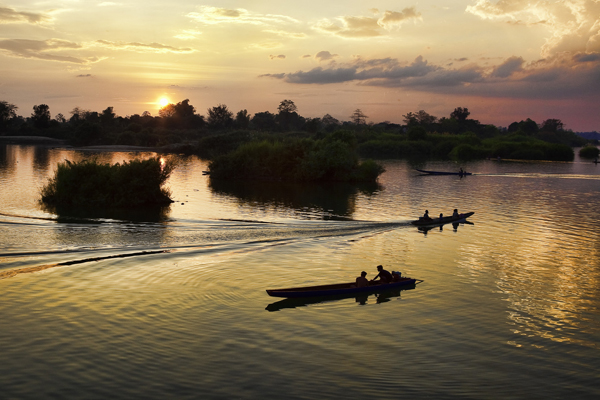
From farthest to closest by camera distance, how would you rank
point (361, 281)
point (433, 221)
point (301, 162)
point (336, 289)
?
1. point (301, 162)
2. point (433, 221)
3. point (361, 281)
4. point (336, 289)

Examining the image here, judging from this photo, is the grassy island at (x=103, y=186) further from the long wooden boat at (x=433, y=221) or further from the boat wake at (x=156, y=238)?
the long wooden boat at (x=433, y=221)

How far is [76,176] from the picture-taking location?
57250mm

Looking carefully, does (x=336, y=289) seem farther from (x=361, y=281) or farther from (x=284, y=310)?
(x=284, y=310)

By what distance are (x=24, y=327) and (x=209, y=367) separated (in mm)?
10054

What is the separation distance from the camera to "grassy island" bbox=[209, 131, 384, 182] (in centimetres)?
9112

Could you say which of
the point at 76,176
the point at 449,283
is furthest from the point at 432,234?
the point at 76,176

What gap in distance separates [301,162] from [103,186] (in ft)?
141

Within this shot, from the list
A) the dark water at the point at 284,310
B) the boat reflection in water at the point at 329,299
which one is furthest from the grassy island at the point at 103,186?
the boat reflection in water at the point at 329,299

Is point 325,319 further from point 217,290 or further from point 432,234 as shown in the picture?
point 432,234

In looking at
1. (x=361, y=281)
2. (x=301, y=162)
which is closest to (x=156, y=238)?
(x=361, y=281)

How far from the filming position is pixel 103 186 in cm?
5709

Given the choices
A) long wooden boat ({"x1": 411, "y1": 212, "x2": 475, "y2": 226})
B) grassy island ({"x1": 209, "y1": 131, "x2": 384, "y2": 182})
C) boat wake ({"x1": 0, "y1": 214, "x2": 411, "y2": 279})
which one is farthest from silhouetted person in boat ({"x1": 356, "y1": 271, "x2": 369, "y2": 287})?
grassy island ({"x1": 209, "y1": 131, "x2": 384, "y2": 182})

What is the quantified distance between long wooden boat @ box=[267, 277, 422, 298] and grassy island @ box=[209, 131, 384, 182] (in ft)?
202

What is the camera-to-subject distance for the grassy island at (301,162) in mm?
91125
